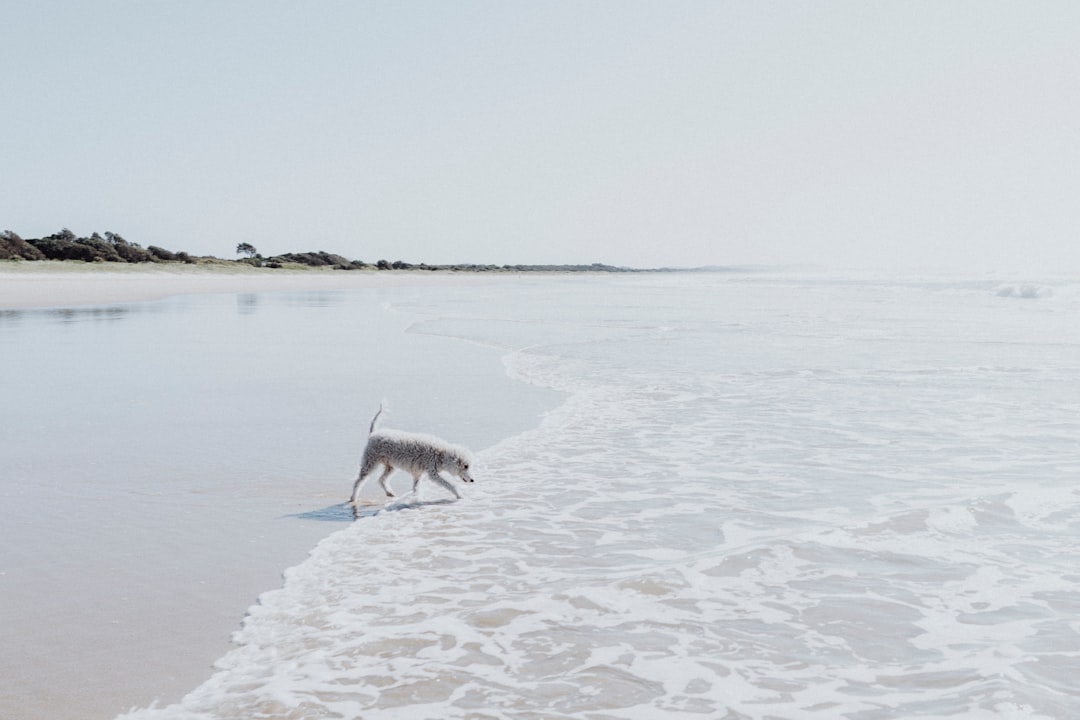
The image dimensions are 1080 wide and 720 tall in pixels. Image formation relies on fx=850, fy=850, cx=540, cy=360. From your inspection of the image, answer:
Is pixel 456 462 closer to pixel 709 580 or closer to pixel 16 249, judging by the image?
pixel 709 580

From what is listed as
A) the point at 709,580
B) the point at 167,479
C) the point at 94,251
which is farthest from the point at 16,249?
the point at 709,580

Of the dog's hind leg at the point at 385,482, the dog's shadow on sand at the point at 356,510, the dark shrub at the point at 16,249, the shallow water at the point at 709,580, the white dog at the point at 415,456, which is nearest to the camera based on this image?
the shallow water at the point at 709,580

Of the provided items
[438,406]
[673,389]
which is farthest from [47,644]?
[673,389]

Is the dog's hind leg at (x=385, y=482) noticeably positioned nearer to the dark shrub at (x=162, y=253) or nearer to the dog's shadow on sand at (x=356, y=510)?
the dog's shadow on sand at (x=356, y=510)

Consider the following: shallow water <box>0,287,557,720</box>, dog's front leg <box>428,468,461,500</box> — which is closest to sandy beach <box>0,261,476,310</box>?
shallow water <box>0,287,557,720</box>

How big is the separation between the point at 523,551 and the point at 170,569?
2.34 meters

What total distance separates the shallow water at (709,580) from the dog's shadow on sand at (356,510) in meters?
0.08

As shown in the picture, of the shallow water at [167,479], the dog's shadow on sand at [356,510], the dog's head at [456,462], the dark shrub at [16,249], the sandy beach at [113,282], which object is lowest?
the dog's shadow on sand at [356,510]

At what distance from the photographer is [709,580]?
5.46m

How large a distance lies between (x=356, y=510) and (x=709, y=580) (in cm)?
311

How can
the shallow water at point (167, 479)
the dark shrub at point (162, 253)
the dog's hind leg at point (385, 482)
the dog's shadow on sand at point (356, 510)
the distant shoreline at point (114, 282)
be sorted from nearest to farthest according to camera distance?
1. the shallow water at point (167, 479)
2. the dog's shadow on sand at point (356, 510)
3. the dog's hind leg at point (385, 482)
4. the distant shoreline at point (114, 282)
5. the dark shrub at point (162, 253)

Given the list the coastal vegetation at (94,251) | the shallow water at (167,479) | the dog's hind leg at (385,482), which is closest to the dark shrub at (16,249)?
the coastal vegetation at (94,251)

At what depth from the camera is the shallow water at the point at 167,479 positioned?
4308 millimetres

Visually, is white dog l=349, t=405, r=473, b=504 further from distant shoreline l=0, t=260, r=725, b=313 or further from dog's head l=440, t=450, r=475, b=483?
distant shoreline l=0, t=260, r=725, b=313
